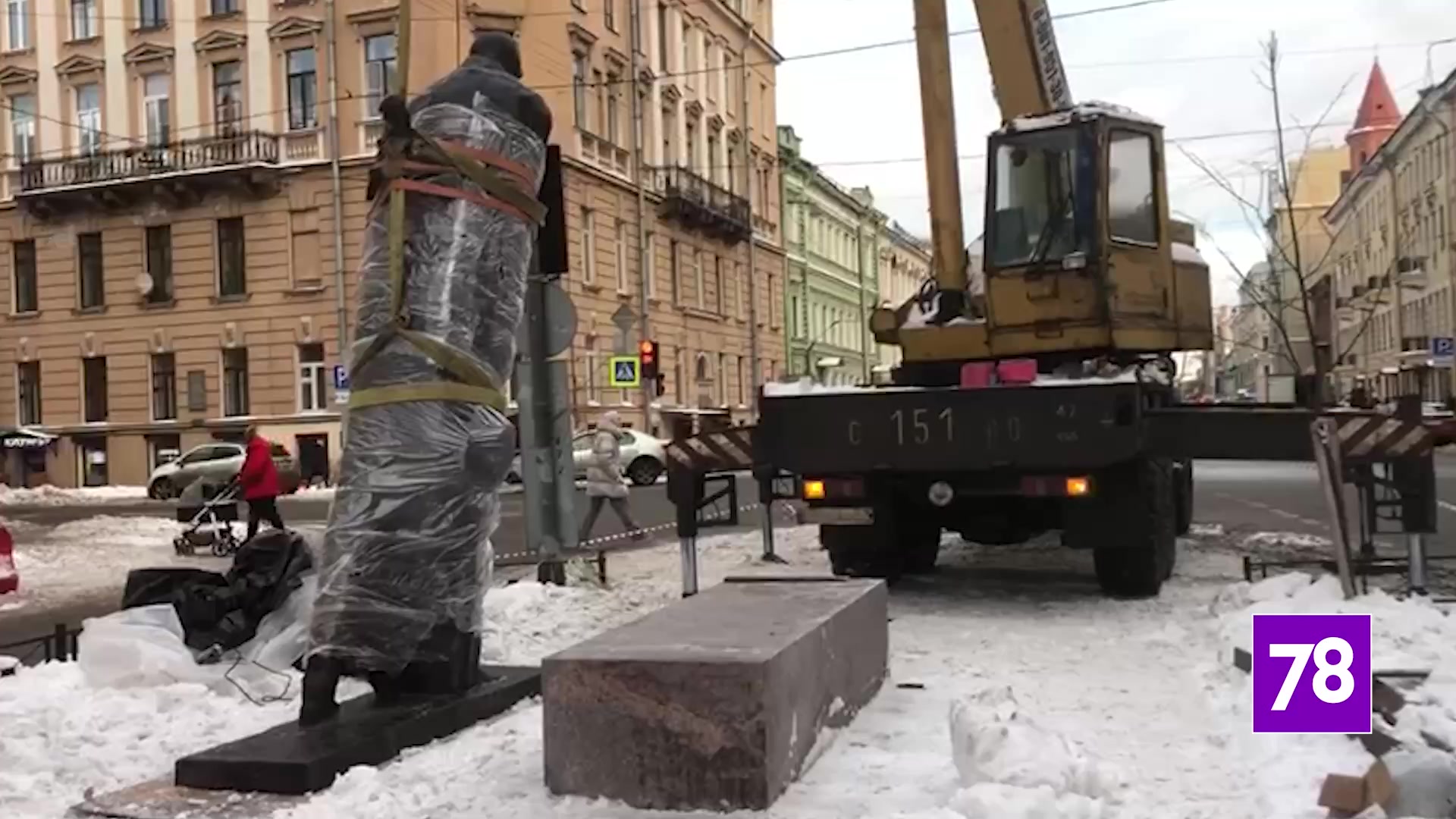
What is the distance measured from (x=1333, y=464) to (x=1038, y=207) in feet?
9.45

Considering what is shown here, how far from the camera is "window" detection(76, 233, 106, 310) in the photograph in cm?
3728

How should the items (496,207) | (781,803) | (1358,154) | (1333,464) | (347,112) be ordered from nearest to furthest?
(781,803) < (496,207) < (1333,464) < (347,112) < (1358,154)

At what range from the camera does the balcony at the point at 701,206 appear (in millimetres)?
42469

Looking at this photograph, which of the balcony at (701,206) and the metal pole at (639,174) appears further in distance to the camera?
the balcony at (701,206)

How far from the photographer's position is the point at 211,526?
1758 centimetres

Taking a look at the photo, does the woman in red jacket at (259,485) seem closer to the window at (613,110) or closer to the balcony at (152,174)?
the balcony at (152,174)

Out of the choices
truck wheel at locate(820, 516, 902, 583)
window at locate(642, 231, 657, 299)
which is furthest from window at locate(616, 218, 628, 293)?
truck wheel at locate(820, 516, 902, 583)

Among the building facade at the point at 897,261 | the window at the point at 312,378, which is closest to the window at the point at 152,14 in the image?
the window at the point at 312,378

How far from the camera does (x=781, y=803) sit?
4754 millimetres

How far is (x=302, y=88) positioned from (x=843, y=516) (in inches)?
1155

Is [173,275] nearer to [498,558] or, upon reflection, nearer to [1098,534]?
Result: [498,558]

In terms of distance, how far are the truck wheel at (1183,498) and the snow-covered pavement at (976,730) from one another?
4.03 m

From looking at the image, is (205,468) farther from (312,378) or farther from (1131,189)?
(1131,189)

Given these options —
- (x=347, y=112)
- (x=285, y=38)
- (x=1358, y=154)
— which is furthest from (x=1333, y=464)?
(x=1358, y=154)
